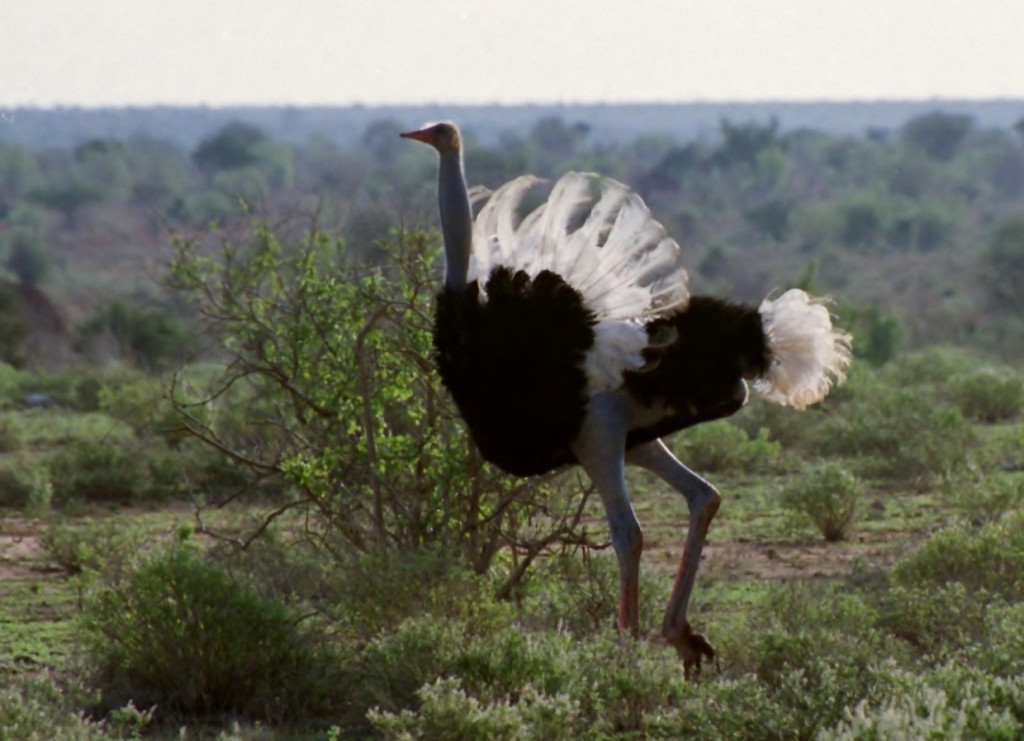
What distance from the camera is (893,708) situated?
5.28 meters

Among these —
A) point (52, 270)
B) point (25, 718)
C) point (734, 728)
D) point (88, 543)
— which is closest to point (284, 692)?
point (25, 718)

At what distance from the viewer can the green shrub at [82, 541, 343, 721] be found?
6508 mm

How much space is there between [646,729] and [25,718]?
180 cm

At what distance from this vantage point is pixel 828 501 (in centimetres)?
1057

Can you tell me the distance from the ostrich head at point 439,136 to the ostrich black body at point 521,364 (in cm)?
48

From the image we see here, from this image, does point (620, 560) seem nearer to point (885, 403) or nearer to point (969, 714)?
point (969, 714)

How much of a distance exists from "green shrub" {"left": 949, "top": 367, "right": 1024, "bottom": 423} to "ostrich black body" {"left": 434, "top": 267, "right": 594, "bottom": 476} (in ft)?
33.4

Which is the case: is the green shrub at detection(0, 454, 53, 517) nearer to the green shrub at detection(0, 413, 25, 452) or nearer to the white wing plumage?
the green shrub at detection(0, 413, 25, 452)

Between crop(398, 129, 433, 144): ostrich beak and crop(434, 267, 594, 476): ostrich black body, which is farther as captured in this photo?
crop(398, 129, 433, 144): ostrich beak

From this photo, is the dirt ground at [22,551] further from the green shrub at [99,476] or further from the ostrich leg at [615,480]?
the ostrich leg at [615,480]

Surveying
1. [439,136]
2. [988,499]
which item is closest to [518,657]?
[439,136]

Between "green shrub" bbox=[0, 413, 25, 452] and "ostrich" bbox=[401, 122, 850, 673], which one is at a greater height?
"ostrich" bbox=[401, 122, 850, 673]

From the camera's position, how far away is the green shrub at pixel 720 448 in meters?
13.4

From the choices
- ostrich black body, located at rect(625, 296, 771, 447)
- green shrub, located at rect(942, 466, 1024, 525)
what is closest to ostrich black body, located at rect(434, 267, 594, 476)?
ostrich black body, located at rect(625, 296, 771, 447)
